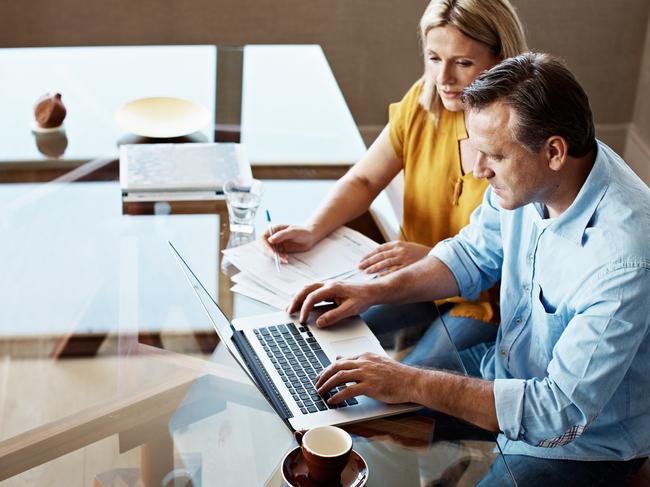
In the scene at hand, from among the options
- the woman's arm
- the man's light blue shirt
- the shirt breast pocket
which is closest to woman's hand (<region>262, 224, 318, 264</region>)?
the woman's arm

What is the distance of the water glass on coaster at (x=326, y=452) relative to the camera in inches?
48.4

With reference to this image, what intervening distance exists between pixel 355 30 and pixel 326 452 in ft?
9.47

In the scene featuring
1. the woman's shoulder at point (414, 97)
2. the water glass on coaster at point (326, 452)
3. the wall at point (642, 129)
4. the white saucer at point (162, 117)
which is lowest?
the wall at point (642, 129)

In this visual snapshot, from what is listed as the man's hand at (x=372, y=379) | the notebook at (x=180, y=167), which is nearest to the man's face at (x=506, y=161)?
the man's hand at (x=372, y=379)

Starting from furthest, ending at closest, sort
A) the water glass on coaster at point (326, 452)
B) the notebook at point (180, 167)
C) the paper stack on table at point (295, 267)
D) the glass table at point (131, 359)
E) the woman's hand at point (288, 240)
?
the notebook at point (180, 167) → the woman's hand at point (288, 240) → the paper stack on table at point (295, 267) → the glass table at point (131, 359) → the water glass on coaster at point (326, 452)

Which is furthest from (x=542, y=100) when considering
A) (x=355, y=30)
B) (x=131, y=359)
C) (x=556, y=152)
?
(x=355, y=30)

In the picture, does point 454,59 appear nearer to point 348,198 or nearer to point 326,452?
point 348,198

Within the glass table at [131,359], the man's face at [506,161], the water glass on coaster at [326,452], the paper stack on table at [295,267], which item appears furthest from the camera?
the paper stack on table at [295,267]

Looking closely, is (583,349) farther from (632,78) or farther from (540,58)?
(632,78)

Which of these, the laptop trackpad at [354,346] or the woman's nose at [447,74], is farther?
the woman's nose at [447,74]

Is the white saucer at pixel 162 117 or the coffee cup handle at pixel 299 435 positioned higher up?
the white saucer at pixel 162 117

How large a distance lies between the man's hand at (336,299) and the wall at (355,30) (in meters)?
2.36

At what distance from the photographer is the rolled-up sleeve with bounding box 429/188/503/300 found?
187 centimetres

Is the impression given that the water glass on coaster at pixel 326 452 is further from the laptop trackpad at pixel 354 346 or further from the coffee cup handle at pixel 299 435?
the laptop trackpad at pixel 354 346
